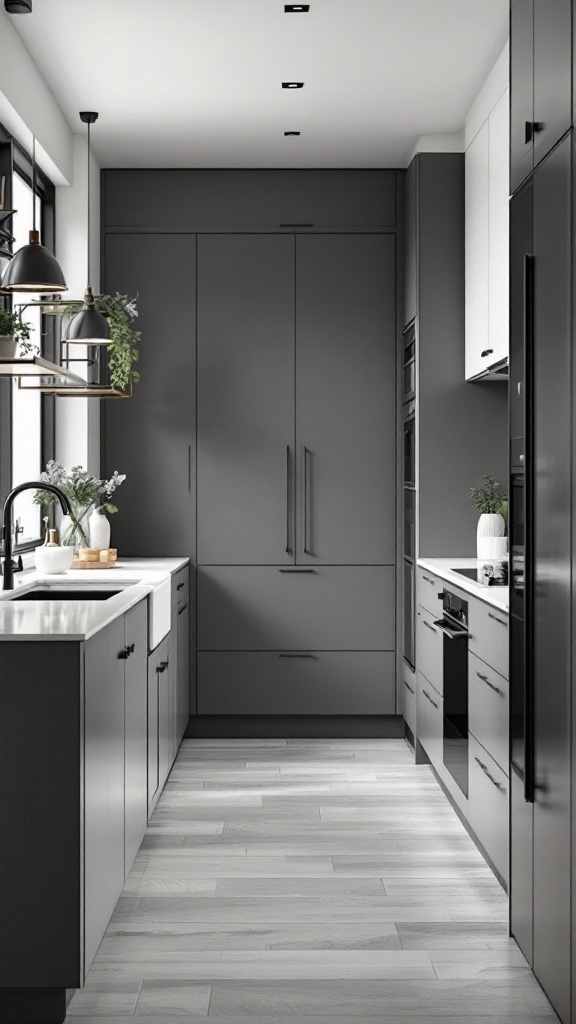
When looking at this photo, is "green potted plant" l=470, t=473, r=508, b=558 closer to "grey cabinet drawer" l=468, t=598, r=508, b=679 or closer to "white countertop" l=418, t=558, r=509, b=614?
"white countertop" l=418, t=558, r=509, b=614

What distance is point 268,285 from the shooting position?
17.5ft

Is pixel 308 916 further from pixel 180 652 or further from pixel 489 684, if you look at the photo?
pixel 180 652

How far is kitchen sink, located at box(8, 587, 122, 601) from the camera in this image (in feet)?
12.6

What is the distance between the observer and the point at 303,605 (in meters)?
5.36

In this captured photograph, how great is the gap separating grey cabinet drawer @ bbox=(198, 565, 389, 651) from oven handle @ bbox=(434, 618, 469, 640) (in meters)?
1.13

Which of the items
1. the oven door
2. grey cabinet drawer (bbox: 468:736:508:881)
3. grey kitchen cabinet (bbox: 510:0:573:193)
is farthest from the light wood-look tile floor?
grey kitchen cabinet (bbox: 510:0:573:193)

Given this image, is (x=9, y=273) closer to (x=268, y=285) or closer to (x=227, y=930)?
(x=227, y=930)

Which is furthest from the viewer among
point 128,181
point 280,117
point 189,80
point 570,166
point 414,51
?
point 128,181

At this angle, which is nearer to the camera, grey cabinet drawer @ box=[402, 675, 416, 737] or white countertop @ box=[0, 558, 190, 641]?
white countertop @ box=[0, 558, 190, 641]

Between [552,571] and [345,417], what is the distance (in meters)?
3.00

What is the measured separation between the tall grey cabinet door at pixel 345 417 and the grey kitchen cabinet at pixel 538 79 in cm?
247

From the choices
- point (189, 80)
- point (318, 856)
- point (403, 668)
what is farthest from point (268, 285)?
point (318, 856)

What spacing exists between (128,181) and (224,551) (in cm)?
198

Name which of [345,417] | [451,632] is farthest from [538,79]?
[345,417]
